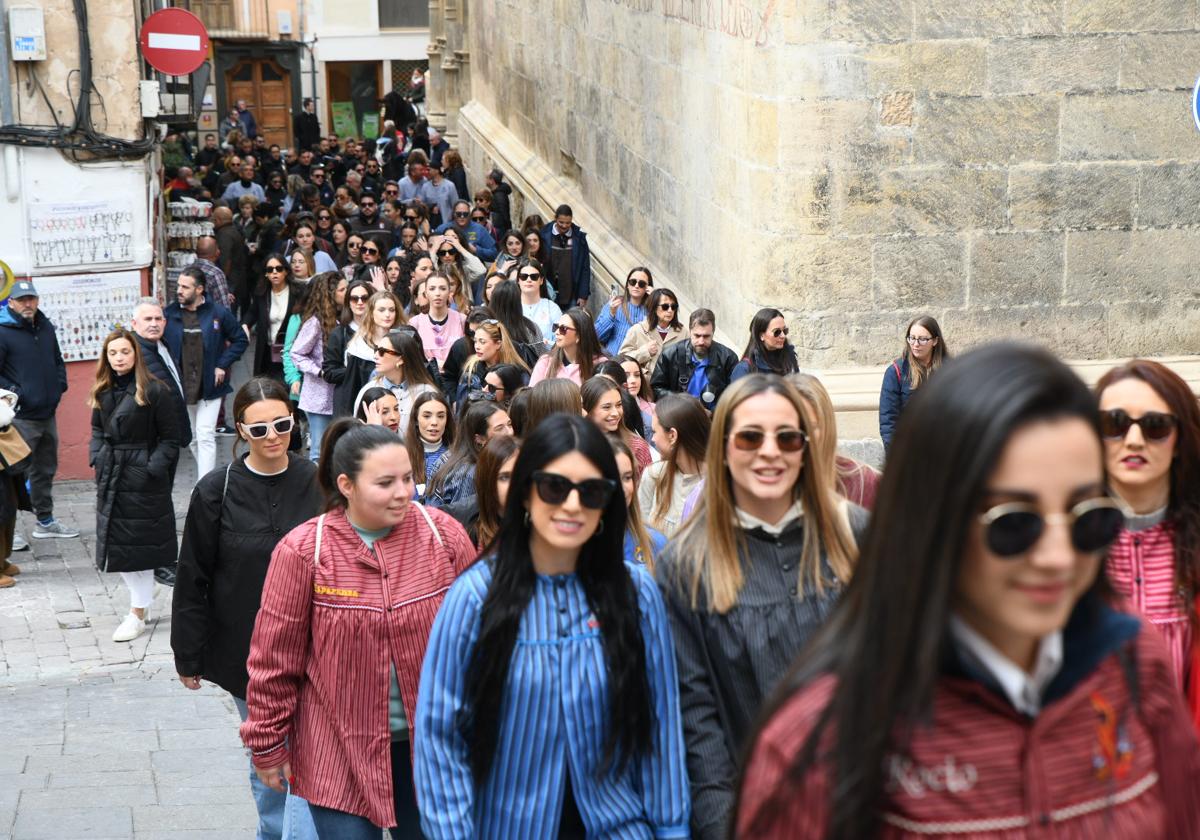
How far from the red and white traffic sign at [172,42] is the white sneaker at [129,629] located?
545 centimetres

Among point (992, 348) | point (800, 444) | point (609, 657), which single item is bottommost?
point (609, 657)

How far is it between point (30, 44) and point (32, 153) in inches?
30.7

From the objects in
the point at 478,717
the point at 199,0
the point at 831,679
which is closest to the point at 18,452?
the point at 478,717

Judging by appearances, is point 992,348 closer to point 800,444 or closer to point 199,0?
point 800,444

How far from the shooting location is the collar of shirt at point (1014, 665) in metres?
2.11

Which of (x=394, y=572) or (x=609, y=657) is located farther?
(x=394, y=572)

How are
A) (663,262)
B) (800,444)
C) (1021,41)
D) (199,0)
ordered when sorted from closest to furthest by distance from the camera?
1. (800,444)
2. (1021,41)
3. (663,262)
4. (199,0)

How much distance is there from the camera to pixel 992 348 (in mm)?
2076

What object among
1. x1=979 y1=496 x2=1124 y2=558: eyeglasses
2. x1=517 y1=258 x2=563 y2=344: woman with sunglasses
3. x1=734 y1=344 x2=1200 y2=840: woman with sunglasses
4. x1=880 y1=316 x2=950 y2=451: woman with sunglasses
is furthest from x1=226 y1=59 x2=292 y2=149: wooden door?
x1=979 y1=496 x2=1124 y2=558: eyeglasses

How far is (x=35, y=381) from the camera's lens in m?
11.0

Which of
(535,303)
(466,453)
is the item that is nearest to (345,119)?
(535,303)

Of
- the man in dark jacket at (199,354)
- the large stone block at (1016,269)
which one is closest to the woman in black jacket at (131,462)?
the man in dark jacket at (199,354)

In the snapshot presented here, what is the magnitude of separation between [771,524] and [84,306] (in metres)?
10.1

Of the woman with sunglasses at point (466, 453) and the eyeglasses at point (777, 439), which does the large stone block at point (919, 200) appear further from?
the eyeglasses at point (777, 439)
